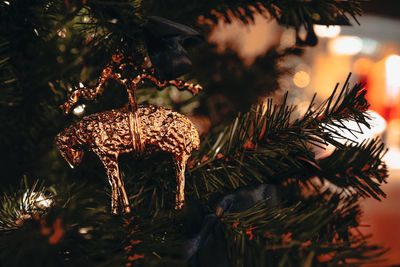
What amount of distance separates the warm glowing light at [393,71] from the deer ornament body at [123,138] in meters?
1.51

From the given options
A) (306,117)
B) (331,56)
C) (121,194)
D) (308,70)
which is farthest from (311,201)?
(331,56)

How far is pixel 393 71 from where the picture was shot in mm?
1423

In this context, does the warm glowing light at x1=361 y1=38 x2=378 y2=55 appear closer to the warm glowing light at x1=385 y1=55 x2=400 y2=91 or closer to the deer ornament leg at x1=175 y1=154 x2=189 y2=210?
the warm glowing light at x1=385 y1=55 x2=400 y2=91

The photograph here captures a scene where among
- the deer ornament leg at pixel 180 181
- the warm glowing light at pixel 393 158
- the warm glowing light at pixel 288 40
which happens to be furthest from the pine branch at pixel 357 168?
the warm glowing light at pixel 393 158

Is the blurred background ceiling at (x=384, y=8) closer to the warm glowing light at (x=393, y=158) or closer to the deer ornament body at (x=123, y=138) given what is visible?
the warm glowing light at (x=393, y=158)

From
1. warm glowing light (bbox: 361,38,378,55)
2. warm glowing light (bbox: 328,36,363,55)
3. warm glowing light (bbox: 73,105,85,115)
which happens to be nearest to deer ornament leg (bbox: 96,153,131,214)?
warm glowing light (bbox: 73,105,85,115)

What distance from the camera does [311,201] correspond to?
345 mm

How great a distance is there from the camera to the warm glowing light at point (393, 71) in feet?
Result: 4.57

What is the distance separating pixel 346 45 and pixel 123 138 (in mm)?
2299

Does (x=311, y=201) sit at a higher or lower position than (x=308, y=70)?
lower

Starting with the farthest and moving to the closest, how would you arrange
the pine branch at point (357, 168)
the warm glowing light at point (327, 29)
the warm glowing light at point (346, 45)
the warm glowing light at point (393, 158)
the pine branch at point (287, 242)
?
1. the warm glowing light at point (346, 45)
2. the warm glowing light at point (393, 158)
3. the warm glowing light at point (327, 29)
4. the pine branch at point (357, 168)
5. the pine branch at point (287, 242)

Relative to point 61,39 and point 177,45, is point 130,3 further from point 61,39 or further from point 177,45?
point 61,39

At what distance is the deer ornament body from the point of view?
24cm

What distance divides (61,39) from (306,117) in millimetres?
308
